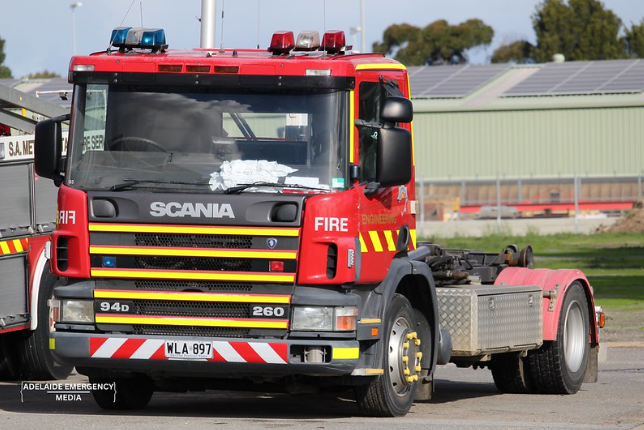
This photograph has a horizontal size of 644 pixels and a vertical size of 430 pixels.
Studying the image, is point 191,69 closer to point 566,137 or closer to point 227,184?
point 227,184

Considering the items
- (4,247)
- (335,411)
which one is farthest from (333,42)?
(4,247)

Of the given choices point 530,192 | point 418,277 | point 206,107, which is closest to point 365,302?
point 418,277

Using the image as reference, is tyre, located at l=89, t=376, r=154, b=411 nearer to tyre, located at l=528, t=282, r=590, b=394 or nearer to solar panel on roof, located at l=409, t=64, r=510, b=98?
tyre, located at l=528, t=282, r=590, b=394

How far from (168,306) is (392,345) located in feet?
6.01

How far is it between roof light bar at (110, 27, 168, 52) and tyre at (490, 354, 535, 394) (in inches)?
190

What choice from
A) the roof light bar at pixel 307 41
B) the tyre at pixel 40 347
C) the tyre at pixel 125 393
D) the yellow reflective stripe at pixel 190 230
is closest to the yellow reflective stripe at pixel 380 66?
the roof light bar at pixel 307 41

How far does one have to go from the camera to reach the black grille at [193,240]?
361 inches

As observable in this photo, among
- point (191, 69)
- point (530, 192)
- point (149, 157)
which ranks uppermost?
point (191, 69)

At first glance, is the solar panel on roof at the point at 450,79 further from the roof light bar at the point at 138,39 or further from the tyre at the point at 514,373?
the roof light bar at the point at 138,39

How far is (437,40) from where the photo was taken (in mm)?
112875

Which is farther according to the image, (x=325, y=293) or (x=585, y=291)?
(x=585, y=291)

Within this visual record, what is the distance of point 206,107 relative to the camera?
9477mm

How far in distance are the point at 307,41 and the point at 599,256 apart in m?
26.4

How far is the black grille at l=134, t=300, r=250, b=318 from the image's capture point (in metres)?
9.27
